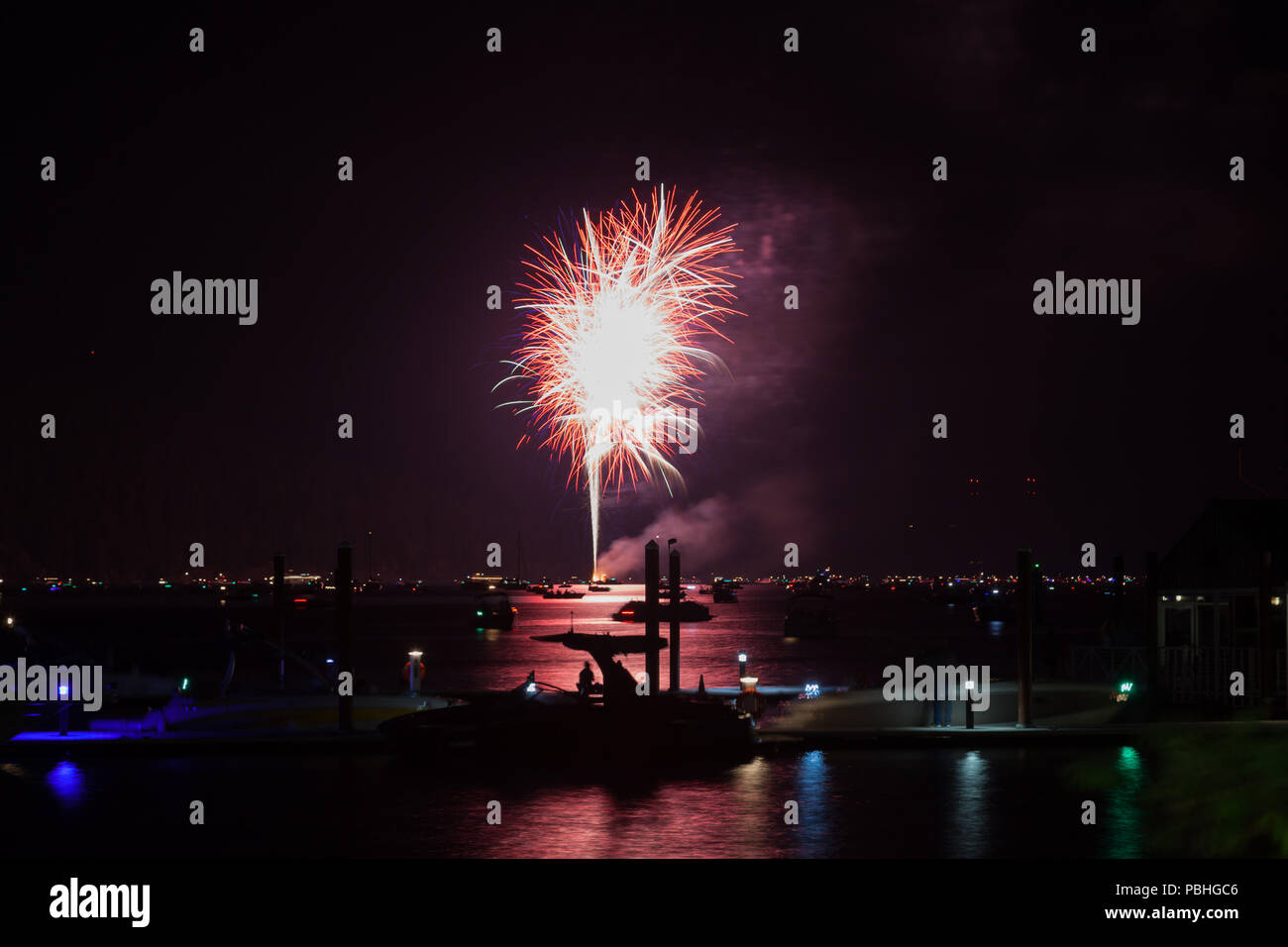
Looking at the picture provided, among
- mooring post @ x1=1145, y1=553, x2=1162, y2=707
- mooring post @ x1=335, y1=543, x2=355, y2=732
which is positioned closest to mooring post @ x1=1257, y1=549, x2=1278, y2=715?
mooring post @ x1=1145, y1=553, x2=1162, y2=707

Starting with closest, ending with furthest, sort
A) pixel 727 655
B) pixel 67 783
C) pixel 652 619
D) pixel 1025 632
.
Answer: pixel 67 783 → pixel 1025 632 → pixel 652 619 → pixel 727 655

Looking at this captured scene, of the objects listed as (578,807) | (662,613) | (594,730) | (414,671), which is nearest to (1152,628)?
(594,730)

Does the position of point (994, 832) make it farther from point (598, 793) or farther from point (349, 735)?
point (349, 735)

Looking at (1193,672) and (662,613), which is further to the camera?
(662,613)

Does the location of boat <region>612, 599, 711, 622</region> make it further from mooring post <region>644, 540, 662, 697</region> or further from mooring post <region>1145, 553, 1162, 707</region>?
Result: mooring post <region>1145, 553, 1162, 707</region>

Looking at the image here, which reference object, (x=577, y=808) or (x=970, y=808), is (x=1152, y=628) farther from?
(x=577, y=808)

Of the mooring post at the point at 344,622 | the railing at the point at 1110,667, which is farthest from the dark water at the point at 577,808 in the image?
the railing at the point at 1110,667
